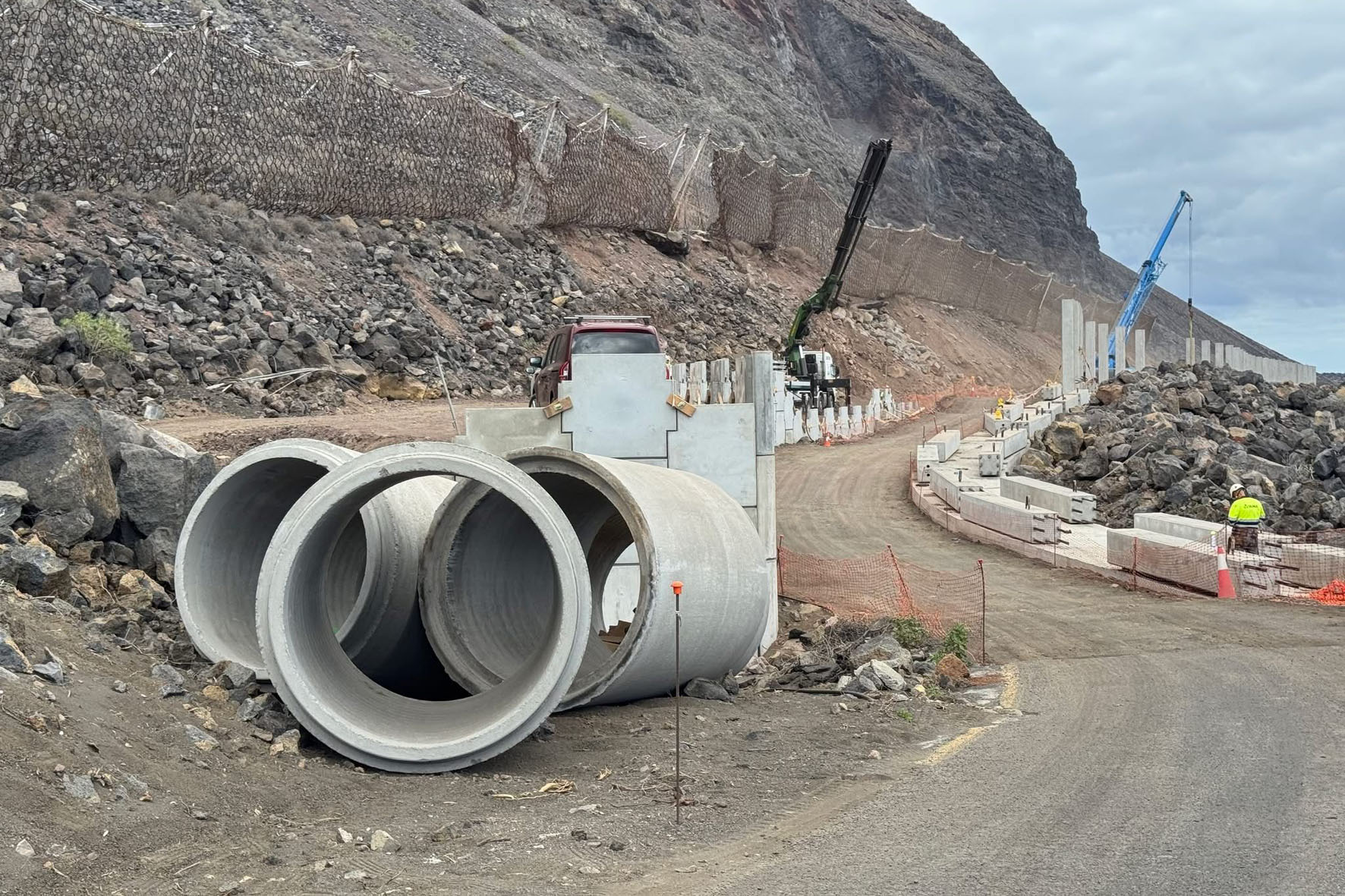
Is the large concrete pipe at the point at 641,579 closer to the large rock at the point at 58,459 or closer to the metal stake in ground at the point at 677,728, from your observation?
the metal stake in ground at the point at 677,728

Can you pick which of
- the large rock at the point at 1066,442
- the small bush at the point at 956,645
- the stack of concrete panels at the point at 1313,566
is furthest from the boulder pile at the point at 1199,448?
the small bush at the point at 956,645

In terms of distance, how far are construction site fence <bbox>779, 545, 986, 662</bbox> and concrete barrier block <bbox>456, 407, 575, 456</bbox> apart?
400cm

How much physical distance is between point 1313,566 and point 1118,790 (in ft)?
38.5

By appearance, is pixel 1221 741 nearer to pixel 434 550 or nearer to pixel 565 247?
pixel 434 550

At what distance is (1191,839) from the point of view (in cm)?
739

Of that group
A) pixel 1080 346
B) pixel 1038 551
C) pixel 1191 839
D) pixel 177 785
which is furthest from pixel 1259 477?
pixel 177 785

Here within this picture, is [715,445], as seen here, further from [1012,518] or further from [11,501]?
[1012,518]

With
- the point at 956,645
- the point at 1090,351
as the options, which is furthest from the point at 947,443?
the point at 956,645

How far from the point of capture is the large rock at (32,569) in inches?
393

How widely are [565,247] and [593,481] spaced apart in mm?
31480

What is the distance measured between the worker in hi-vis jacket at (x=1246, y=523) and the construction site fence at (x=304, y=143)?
2085 cm

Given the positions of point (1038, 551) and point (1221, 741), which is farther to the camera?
point (1038, 551)

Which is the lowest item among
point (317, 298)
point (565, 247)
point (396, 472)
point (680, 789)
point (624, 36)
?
point (680, 789)

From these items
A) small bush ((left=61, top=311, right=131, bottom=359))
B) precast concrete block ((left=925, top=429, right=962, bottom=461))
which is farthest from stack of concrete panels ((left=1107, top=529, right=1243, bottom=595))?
small bush ((left=61, top=311, right=131, bottom=359))
